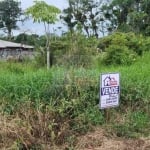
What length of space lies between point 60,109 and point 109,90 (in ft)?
2.50

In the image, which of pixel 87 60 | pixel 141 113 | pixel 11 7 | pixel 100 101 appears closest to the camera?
pixel 100 101

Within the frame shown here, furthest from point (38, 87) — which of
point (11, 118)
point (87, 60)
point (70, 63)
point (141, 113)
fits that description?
point (87, 60)

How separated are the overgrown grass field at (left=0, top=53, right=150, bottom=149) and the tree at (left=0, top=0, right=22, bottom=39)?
1278 inches

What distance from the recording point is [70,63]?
242 inches

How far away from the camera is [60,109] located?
16.1ft

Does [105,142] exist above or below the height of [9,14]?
below

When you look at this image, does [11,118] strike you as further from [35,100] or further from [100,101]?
[100,101]

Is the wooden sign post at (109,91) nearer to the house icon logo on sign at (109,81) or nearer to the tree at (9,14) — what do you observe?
the house icon logo on sign at (109,81)

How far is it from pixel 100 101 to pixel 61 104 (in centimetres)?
51

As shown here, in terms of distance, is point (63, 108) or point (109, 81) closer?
point (63, 108)

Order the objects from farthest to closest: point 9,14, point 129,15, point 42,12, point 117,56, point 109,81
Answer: point 9,14, point 129,15, point 42,12, point 117,56, point 109,81

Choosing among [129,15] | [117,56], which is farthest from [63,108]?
[129,15]

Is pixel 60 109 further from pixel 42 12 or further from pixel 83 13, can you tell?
pixel 83 13

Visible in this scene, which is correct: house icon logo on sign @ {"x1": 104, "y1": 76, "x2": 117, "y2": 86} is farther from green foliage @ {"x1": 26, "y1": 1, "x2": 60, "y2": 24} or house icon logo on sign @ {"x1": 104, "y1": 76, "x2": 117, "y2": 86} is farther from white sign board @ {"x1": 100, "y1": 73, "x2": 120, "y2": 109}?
green foliage @ {"x1": 26, "y1": 1, "x2": 60, "y2": 24}
